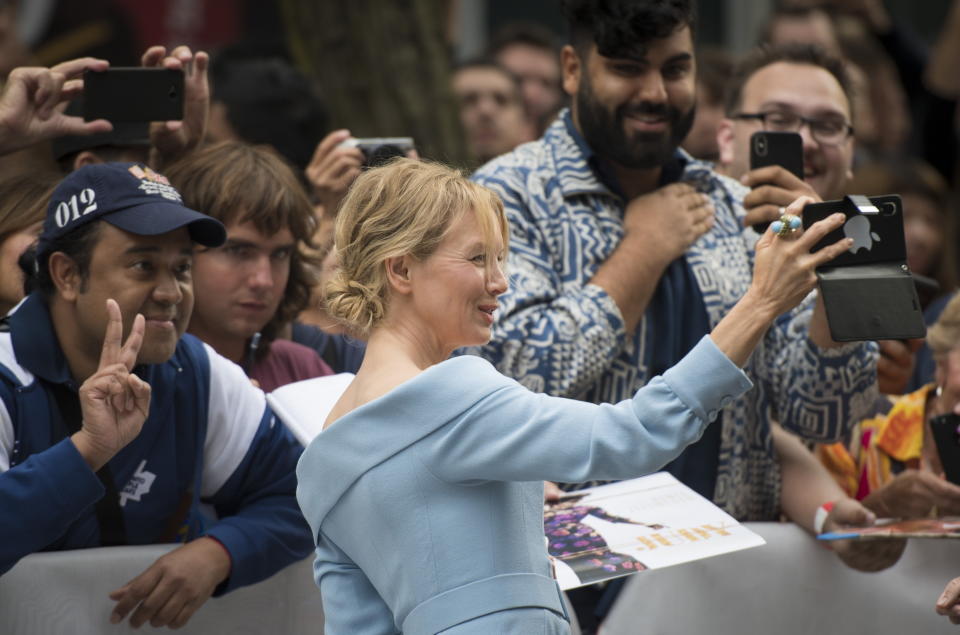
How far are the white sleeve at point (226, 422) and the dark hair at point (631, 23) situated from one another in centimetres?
131

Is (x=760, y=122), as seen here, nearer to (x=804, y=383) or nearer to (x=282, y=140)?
(x=804, y=383)

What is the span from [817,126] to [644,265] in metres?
0.96

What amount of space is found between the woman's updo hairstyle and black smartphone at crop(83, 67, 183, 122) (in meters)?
1.17

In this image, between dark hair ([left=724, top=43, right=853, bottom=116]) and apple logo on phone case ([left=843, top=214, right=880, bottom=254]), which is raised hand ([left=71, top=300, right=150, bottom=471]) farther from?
dark hair ([left=724, top=43, right=853, bottom=116])

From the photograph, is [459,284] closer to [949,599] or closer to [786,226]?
[786,226]

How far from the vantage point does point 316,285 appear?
4.08 m

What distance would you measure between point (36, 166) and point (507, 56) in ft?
12.8

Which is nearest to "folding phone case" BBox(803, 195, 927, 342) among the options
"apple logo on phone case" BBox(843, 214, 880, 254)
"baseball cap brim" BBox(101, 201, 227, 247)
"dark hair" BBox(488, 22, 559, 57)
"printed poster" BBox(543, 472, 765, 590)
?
"apple logo on phone case" BBox(843, 214, 880, 254)

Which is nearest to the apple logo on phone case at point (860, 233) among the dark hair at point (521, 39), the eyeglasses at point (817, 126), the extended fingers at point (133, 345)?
the eyeglasses at point (817, 126)

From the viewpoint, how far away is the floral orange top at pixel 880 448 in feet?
13.3

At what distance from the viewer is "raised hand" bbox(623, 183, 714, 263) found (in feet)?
11.9

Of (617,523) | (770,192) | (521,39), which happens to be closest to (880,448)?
(770,192)

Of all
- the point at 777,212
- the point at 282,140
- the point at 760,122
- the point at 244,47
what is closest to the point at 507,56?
the point at 244,47

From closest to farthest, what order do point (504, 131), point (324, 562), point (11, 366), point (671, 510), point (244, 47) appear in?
1. point (324, 562)
2. point (11, 366)
3. point (671, 510)
4. point (244, 47)
5. point (504, 131)
